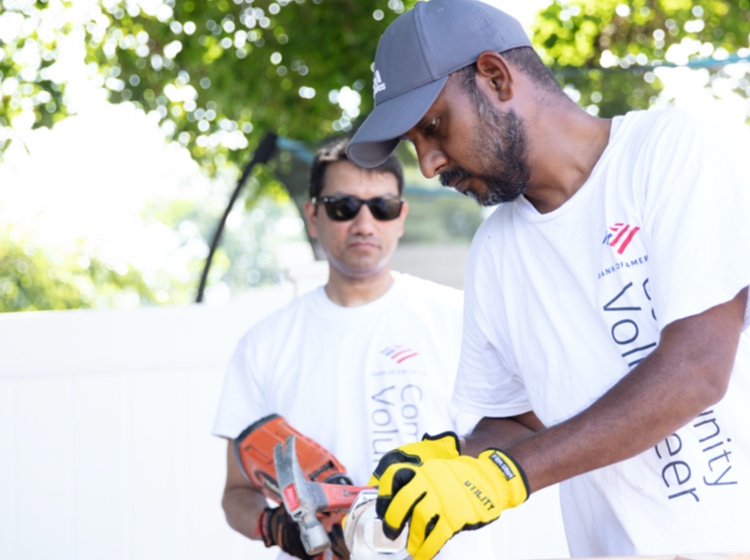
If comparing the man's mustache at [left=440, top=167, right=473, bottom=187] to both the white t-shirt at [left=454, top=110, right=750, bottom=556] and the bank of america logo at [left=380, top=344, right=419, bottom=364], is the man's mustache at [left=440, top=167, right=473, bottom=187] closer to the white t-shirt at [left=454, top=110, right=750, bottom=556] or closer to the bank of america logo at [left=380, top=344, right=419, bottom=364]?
the white t-shirt at [left=454, top=110, right=750, bottom=556]

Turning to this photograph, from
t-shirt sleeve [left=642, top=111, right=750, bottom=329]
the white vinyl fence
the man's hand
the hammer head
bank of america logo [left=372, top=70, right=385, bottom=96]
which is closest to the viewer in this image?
t-shirt sleeve [left=642, top=111, right=750, bottom=329]

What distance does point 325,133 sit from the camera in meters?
7.30

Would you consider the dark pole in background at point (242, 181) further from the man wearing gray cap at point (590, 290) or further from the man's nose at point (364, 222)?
the man wearing gray cap at point (590, 290)

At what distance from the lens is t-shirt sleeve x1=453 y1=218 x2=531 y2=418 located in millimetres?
1888

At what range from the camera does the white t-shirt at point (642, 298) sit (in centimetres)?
144

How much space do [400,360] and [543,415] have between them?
35.6 inches

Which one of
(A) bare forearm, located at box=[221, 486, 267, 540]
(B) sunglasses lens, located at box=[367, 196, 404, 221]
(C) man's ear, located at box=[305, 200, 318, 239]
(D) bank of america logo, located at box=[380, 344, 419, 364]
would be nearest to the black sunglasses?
(B) sunglasses lens, located at box=[367, 196, 404, 221]

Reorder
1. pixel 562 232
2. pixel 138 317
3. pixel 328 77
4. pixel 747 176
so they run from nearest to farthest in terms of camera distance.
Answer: pixel 747 176 → pixel 562 232 → pixel 138 317 → pixel 328 77

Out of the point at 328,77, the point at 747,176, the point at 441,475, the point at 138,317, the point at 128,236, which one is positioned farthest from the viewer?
the point at 128,236

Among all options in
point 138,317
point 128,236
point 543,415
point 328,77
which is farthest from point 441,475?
point 128,236

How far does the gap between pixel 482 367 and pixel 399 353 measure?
711mm

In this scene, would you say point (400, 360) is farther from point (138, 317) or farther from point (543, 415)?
point (138, 317)

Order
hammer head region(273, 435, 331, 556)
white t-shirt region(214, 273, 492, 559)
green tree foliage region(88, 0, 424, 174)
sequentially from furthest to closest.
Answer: green tree foliage region(88, 0, 424, 174) → white t-shirt region(214, 273, 492, 559) → hammer head region(273, 435, 331, 556)

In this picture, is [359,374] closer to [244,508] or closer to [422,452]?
[244,508]
